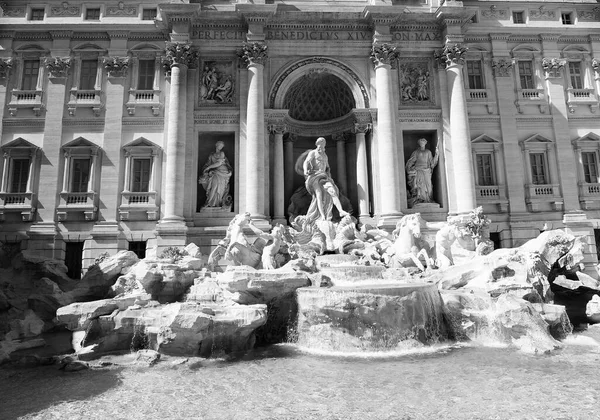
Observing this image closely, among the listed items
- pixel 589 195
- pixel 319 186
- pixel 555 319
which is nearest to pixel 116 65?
pixel 319 186

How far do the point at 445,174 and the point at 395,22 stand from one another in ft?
24.6

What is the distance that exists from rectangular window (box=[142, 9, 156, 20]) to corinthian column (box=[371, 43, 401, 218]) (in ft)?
34.6

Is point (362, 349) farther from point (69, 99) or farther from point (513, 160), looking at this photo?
point (69, 99)

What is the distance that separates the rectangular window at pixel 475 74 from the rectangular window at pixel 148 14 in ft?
50.9

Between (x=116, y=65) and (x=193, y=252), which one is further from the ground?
(x=116, y=65)

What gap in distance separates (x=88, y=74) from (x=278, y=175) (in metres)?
10.2

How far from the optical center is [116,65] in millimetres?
19031

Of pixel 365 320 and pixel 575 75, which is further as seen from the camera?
pixel 575 75

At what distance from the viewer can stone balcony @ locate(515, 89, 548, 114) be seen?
20.2 metres

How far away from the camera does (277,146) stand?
18844mm

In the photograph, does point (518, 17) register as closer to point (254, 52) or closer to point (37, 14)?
point (254, 52)

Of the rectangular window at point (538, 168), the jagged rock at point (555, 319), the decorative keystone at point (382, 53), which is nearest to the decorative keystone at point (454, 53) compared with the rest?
the decorative keystone at point (382, 53)

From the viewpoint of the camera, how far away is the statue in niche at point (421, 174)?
1897cm

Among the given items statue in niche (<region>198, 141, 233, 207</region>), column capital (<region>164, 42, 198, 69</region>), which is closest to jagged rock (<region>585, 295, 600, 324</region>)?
statue in niche (<region>198, 141, 233, 207</region>)
